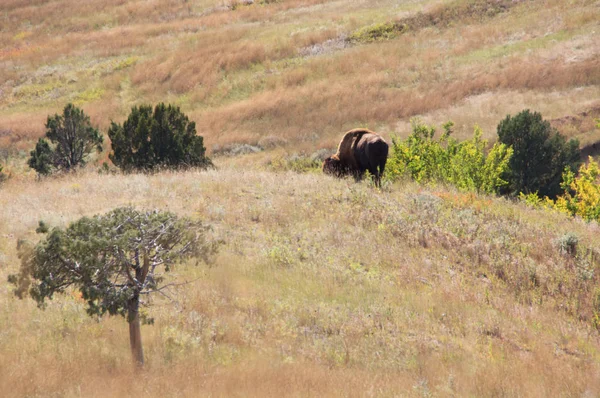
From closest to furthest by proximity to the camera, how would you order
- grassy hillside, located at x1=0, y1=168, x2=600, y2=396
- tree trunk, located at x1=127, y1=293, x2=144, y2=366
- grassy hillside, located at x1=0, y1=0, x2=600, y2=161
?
tree trunk, located at x1=127, y1=293, x2=144, y2=366
grassy hillside, located at x1=0, y1=168, x2=600, y2=396
grassy hillside, located at x1=0, y1=0, x2=600, y2=161

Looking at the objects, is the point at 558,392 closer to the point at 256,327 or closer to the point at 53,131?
the point at 256,327

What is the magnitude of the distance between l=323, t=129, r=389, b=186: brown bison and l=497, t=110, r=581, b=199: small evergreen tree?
45.0 feet

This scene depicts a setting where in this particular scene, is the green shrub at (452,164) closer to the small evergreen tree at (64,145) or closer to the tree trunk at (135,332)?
the small evergreen tree at (64,145)

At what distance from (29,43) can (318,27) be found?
3137 centimetres

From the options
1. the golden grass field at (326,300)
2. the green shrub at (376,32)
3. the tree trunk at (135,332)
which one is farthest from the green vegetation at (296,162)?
the tree trunk at (135,332)

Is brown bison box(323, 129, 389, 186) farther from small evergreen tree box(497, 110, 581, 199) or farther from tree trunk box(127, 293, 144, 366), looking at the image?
small evergreen tree box(497, 110, 581, 199)

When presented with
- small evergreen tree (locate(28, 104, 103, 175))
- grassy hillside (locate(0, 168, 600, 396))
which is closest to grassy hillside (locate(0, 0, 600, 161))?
small evergreen tree (locate(28, 104, 103, 175))

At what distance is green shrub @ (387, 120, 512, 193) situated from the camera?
2030cm

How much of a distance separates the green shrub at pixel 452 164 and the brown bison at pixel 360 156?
296cm

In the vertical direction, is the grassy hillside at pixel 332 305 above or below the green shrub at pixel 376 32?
below

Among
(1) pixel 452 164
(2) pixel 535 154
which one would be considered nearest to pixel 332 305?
(1) pixel 452 164

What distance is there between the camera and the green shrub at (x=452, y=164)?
66.6ft

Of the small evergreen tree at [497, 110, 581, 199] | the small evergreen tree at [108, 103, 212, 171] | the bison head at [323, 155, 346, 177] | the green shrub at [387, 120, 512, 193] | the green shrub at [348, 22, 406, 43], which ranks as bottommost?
the small evergreen tree at [497, 110, 581, 199]

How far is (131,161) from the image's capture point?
72.7 feet
